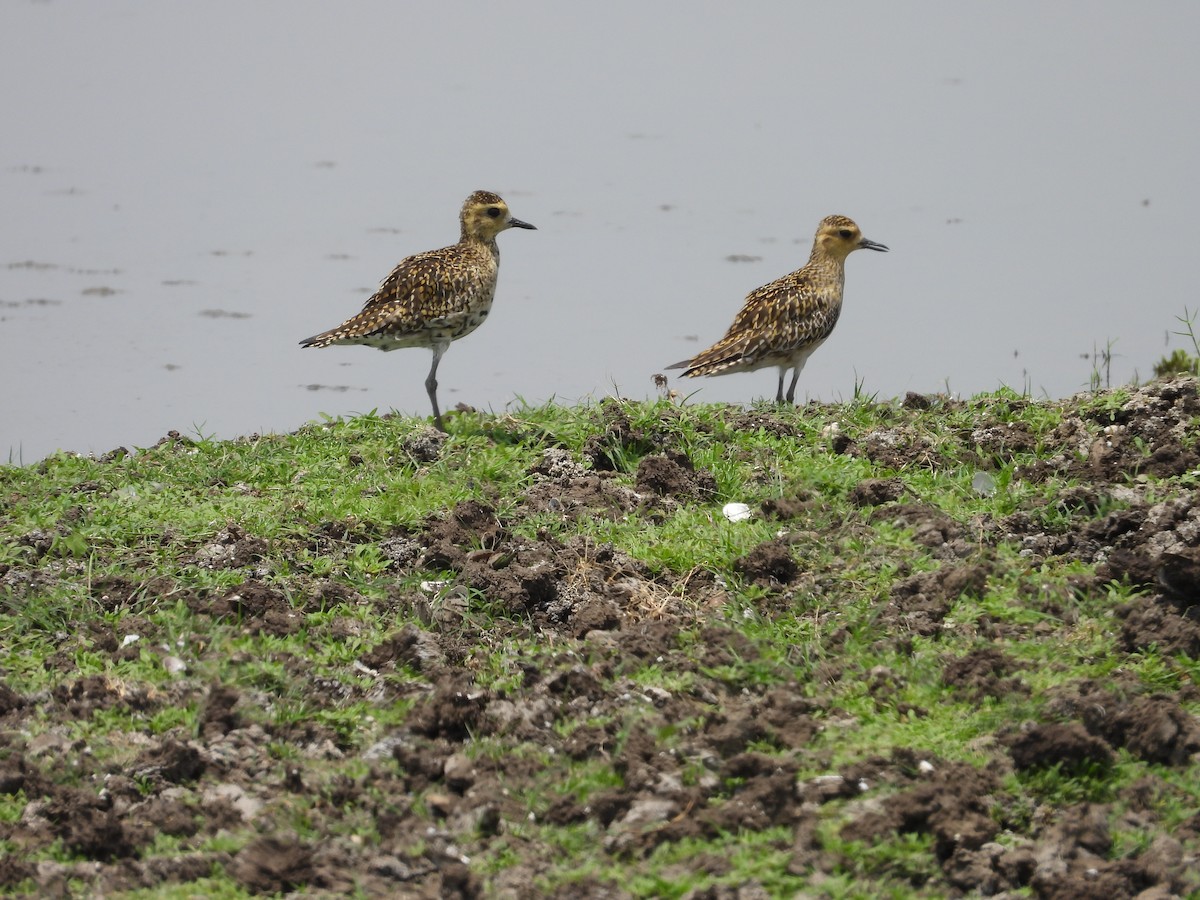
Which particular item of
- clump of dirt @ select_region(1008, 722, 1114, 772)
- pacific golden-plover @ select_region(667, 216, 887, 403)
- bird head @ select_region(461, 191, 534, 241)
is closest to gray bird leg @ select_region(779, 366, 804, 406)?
pacific golden-plover @ select_region(667, 216, 887, 403)

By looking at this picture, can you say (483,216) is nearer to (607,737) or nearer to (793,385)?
(793,385)

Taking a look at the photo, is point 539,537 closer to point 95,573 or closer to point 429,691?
point 429,691

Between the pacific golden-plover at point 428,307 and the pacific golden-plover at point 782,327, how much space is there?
1476 millimetres

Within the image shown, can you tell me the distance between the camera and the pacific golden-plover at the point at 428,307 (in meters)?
9.78

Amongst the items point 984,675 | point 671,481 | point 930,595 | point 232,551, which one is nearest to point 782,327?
point 671,481

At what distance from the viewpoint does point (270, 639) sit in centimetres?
631

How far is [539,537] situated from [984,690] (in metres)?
2.44

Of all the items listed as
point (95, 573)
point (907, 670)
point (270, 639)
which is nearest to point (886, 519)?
point (907, 670)

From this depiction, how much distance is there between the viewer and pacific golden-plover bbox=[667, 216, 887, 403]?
33.7 feet

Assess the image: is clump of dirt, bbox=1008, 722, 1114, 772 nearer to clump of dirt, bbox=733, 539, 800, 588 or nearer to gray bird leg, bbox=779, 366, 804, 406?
clump of dirt, bbox=733, 539, 800, 588

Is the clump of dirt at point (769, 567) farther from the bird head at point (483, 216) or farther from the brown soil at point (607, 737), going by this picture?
the bird head at point (483, 216)

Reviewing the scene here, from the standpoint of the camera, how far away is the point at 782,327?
10398mm

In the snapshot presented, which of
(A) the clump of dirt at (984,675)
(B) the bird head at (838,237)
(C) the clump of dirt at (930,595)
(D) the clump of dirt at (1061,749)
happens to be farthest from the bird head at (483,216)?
(D) the clump of dirt at (1061,749)

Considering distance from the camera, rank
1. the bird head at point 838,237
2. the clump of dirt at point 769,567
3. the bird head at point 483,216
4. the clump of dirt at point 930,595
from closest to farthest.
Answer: the clump of dirt at point 930,595 → the clump of dirt at point 769,567 → the bird head at point 483,216 → the bird head at point 838,237
